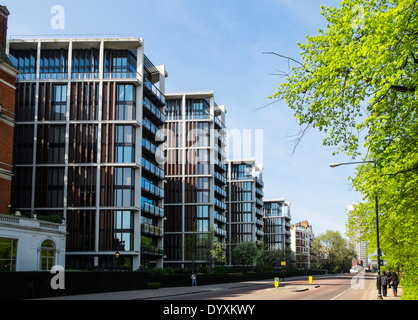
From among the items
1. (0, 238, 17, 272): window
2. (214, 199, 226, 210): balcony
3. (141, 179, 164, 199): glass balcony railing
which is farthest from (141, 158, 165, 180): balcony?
(0, 238, 17, 272): window

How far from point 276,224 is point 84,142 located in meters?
110

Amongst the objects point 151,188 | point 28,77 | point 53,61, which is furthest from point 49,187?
point 53,61

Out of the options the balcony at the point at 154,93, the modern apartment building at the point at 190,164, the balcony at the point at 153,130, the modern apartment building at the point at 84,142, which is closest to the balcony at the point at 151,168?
the modern apartment building at the point at 84,142

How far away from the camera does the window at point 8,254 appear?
34.9m

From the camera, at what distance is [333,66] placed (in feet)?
40.4

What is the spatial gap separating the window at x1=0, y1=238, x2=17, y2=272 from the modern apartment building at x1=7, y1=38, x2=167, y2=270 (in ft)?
68.1

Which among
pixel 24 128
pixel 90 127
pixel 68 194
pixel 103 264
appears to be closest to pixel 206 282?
pixel 103 264

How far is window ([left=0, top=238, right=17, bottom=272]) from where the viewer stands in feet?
115

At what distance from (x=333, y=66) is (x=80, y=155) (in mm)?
51684

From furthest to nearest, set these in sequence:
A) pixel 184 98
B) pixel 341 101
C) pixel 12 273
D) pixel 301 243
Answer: pixel 301 243
pixel 184 98
pixel 12 273
pixel 341 101

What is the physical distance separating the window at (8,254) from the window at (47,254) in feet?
11.9

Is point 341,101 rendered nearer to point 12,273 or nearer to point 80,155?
point 12,273

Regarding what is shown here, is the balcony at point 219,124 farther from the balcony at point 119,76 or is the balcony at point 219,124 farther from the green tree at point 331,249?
the green tree at point 331,249

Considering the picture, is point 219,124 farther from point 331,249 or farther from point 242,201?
point 331,249
